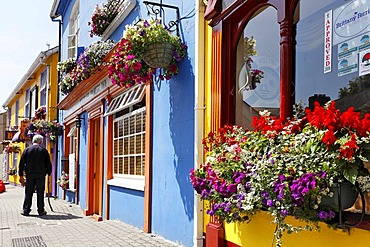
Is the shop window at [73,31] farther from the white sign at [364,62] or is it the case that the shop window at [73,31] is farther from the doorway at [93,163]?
the white sign at [364,62]

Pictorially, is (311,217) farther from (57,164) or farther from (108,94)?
(57,164)

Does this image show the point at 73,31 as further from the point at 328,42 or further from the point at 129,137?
the point at 328,42

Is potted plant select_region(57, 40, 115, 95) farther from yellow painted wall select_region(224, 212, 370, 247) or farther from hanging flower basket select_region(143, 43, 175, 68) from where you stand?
yellow painted wall select_region(224, 212, 370, 247)

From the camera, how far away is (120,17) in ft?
30.7

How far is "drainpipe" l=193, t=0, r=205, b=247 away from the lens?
18.4ft

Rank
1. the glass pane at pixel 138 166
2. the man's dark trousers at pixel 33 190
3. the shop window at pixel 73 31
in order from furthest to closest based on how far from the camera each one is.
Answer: the shop window at pixel 73 31 → the man's dark trousers at pixel 33 190 → the glass pane at pixel 138 166

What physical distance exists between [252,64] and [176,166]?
208 centimetres

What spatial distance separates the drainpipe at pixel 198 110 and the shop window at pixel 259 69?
714 millimetres

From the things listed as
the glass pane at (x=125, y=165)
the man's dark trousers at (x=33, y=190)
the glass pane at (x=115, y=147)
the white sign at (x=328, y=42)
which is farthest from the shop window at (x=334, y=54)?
the man's dark trousers at (x=33, y=190)

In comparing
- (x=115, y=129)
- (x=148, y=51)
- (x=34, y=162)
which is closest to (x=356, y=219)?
(x=148, y=51)

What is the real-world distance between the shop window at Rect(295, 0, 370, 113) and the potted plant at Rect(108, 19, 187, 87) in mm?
2339

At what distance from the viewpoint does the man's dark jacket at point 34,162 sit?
35.0 feet

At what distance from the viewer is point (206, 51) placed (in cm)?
573

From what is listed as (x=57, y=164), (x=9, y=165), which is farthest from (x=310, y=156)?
(x=9, y=165)
